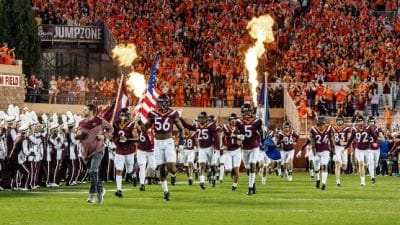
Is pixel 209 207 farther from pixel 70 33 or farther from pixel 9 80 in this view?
pixel 70 33

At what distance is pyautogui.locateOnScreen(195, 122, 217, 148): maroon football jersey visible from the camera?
33.7 m

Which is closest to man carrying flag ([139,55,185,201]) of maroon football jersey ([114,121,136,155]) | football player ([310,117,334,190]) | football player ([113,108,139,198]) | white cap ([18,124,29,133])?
football player ([113,108,139,198])

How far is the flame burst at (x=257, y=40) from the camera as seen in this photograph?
49822 millimetres

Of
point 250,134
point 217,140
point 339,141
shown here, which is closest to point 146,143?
point 250,134

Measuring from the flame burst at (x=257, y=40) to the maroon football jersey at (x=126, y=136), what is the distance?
19551 millimetres

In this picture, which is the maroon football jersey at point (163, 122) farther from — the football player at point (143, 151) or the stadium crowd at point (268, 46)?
the stadium crowd at point (268, 46)

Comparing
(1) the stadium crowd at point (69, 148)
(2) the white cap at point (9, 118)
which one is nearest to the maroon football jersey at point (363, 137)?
(1) the stadium crowd at point (69, 148)

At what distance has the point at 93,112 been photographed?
78.0ft

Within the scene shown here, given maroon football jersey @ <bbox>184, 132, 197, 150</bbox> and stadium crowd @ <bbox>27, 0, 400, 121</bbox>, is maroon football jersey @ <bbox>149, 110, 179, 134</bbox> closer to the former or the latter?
maroon football jersey @ <bbox>184, 132, 197, 150</bbox>

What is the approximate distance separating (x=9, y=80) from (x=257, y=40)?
15.9 m

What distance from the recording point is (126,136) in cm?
2914

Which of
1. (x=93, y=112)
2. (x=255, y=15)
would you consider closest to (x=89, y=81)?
(x=255, y=15)

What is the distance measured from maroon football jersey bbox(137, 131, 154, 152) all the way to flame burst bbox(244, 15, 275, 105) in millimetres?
18745

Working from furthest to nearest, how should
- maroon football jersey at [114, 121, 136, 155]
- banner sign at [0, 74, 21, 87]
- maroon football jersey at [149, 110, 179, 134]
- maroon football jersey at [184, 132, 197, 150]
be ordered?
banner sign at [0, 74, 21, 87] < maroon football jersey at [184, 132, 197, 150] < maroon football jersey at [114, 121, 136, 155] < maroon football jersey at [149, 110, 179, 134]
